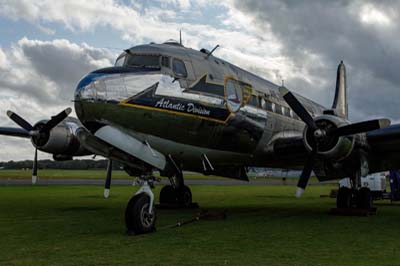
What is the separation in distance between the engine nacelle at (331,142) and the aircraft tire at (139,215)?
15.4 feet

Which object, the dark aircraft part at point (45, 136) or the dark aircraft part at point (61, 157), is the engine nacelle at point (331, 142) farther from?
the dark aircraft part at point (61, 157)

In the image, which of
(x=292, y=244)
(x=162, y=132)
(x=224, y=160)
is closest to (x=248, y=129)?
(x=224, y=160)

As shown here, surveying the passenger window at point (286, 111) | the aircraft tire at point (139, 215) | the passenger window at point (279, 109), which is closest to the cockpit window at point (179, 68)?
the aircraft tire at point (139, 215)

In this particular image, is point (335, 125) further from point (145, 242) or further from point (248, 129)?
point (145, 242)

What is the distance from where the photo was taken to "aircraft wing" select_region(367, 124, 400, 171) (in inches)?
510

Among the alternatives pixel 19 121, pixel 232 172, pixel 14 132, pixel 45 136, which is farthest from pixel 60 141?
pixel 232 172

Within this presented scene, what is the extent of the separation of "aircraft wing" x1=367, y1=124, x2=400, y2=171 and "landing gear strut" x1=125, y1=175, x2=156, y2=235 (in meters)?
6.95

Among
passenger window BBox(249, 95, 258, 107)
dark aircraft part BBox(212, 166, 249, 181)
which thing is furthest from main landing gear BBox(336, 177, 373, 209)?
passenger window BBox(249, 95, 258, 107)

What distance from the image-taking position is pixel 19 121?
52.9ft

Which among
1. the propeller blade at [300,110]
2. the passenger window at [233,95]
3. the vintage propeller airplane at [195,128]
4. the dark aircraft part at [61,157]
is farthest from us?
the dark aircraft part at [61,157]

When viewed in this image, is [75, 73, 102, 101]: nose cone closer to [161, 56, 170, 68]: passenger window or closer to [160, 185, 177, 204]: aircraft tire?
[161, 56, 170, 68]: passenger window

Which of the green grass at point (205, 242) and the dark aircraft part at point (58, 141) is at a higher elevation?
the dark aircraft part at point (58, 141)

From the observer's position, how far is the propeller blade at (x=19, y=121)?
620 inches

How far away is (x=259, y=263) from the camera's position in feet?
21.2
